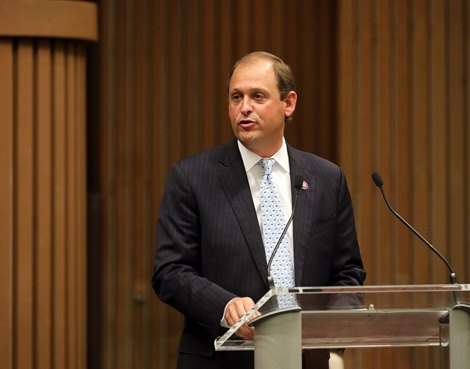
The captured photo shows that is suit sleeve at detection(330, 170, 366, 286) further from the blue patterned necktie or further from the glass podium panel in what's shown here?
the glass podium panel

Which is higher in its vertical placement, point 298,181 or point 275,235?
point 298,181

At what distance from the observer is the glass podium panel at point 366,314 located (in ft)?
7.91

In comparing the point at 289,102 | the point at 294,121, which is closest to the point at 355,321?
the point at 289,102

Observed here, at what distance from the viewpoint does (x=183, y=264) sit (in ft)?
9.70

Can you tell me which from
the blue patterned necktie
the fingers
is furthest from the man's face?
the fingers

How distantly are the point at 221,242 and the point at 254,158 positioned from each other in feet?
0.87

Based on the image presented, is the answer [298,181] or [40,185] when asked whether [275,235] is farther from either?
[40,185]

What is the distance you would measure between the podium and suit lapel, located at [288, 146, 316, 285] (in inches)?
18.1

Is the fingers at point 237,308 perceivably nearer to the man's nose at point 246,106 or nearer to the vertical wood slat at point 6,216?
the man's nose at point 246,106

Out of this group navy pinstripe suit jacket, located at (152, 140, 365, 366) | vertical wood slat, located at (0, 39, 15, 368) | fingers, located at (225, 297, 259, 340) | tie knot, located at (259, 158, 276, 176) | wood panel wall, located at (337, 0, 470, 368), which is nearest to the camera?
fingers, located at (225, 297, 259, 340)

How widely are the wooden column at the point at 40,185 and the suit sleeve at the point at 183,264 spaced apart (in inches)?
47.3

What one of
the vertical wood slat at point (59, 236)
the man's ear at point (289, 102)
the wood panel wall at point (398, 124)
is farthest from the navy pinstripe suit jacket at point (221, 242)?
the wood panel wall at point (398, 124)

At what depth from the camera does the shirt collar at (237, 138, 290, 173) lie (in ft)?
10.1

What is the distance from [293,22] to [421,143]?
0.74 metres
